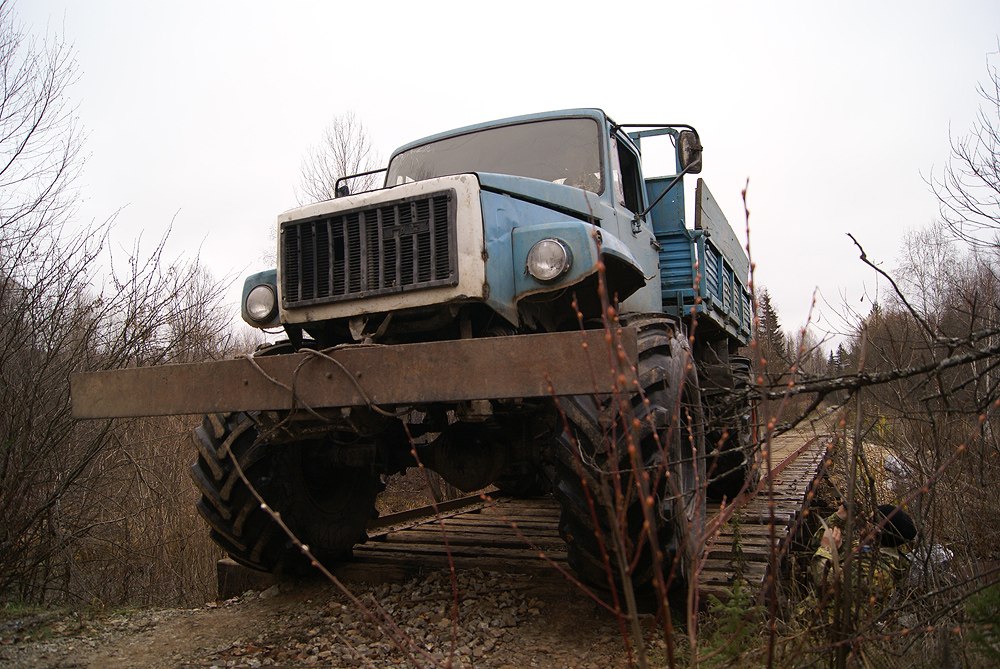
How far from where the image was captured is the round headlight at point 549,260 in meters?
3.60

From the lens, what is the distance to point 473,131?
5391 mm

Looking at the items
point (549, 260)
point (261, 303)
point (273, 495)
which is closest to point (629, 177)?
point (549, 260)

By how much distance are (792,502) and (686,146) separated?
3394 mm

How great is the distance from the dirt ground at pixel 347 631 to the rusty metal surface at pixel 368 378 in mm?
1067

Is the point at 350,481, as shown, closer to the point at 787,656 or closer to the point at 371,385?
the point at 371,385

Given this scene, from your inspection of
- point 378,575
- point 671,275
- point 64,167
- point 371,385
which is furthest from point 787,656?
point 64,167

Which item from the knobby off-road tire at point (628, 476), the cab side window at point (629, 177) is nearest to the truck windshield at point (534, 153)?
the cab side window at point (629, 177)

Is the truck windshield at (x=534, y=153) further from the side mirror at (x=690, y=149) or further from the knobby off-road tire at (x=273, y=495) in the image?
the knobby off-road tire at (x=273, y=495)

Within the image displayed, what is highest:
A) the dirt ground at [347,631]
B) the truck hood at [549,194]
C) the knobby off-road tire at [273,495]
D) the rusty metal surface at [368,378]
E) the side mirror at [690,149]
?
the side mirror at [690,149]

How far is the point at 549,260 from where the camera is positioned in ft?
11.9

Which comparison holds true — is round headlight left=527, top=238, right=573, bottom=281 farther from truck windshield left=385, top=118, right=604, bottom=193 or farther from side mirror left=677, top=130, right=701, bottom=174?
side mirror left=677, top=130, right=701, bottom=174

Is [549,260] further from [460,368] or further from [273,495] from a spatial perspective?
[273,495]

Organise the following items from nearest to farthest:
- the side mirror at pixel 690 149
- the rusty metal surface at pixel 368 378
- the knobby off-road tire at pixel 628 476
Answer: the rusty metal surface at pixel 368 378 < the knobby off-road tire at pixel 628 476 < the side mirror at pixel 690 149

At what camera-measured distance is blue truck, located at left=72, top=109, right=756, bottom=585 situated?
3.03 meters
